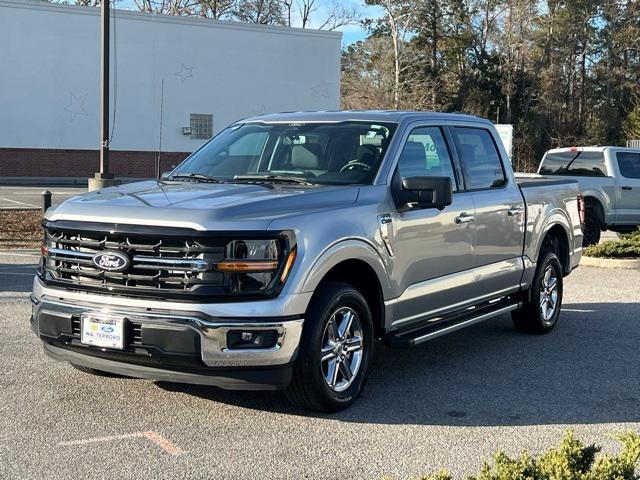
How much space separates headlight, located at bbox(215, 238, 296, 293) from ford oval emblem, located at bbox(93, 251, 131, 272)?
584 mm

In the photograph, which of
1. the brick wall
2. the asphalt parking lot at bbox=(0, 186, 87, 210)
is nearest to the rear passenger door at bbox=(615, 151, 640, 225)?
the asphalt parking lot at bbox=(0, 186, 87, 210)

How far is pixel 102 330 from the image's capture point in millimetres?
4891

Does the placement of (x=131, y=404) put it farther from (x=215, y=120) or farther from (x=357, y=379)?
(x=215, y=120)

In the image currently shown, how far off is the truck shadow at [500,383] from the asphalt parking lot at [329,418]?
2 cm

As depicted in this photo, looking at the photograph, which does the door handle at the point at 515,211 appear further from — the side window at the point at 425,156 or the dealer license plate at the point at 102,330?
the dealer license plate at the point at 102,330

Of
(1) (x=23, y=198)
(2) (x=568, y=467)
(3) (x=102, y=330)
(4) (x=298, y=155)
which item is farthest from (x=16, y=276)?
(1) (x=23, y=198)

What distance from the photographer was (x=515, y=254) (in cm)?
743

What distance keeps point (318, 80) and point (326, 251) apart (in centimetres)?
3619

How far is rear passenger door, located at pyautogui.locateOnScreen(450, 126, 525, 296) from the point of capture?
Answer: 684cm

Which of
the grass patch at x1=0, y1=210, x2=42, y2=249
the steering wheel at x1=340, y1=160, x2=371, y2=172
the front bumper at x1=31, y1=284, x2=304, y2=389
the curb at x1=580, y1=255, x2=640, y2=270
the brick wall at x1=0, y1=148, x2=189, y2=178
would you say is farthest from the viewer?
the brick wall at x1=0, y1=148, x2=189, y2=178

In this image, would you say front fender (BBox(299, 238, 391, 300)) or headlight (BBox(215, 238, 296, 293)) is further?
front fender (BBox(299, 238, 391, 300))

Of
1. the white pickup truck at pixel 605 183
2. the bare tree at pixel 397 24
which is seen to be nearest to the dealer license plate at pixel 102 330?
the white pickup truck at pixel 605 183

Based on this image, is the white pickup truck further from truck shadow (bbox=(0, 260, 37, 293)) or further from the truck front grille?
the truck front grille

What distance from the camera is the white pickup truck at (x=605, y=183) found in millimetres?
15719
